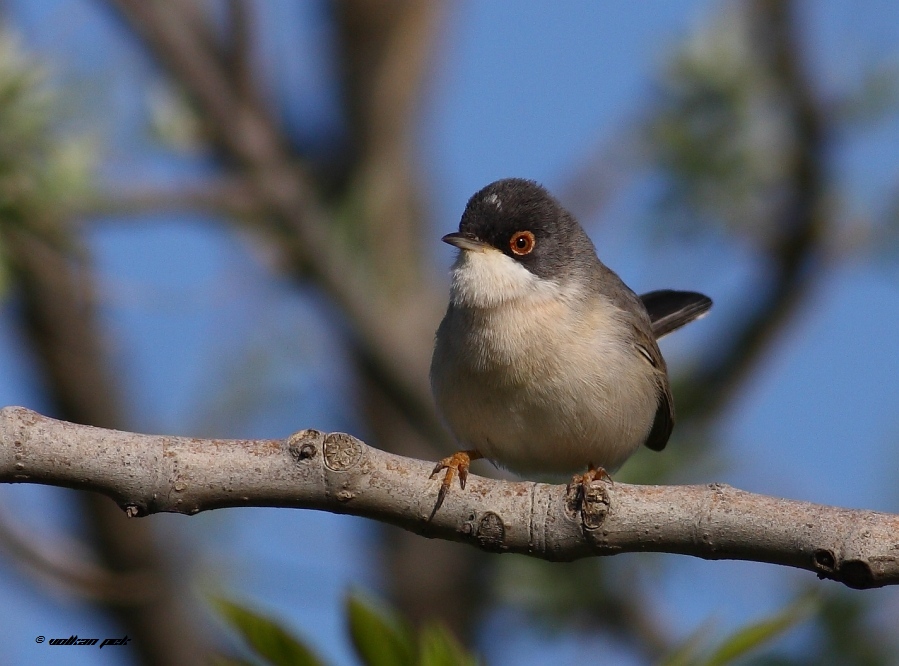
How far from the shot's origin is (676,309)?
636 centimetres

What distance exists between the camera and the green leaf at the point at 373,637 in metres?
2.76

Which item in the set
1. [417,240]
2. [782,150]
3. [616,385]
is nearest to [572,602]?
[616,385]

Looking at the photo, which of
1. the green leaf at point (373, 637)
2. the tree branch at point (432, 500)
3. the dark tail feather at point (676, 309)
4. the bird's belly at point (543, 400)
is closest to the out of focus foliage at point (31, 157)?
the tree branch at point (432, 500)

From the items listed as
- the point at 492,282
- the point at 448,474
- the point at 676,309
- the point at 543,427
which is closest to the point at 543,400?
the point at 543,427

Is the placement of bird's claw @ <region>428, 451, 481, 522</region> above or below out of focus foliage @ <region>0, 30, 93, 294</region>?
below

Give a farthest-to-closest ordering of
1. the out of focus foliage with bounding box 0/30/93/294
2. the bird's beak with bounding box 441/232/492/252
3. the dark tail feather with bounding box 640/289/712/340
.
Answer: the dark tail feather with bounding box 640/289/712/340 < the bird's beak with bounding box 441/232/492/252 < the out of focus foliage with bounding box 0/30/93/294

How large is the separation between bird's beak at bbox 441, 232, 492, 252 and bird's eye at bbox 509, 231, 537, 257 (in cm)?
11

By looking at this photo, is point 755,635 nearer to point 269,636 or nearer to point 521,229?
point 269,636

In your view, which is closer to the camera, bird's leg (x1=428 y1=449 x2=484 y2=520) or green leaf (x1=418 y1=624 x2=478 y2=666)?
green leaf (x1=418 y1=624 x2=478 y2=666)

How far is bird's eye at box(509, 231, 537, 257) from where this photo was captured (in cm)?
491

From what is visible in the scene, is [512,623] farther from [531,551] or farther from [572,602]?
[531,551]

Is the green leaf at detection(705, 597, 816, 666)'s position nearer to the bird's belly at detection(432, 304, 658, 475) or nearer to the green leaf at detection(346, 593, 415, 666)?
the green leaf at detection(346, 593, 415, 666)

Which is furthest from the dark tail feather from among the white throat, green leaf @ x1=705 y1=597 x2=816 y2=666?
green leaf @ x1=705 y1=597 x2=816 y2=666

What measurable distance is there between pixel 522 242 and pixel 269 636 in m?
2.59
